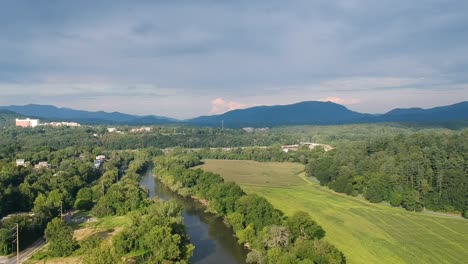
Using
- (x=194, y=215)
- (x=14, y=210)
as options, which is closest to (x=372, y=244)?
(x=194, y=215)

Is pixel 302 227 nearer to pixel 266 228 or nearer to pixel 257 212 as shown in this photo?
pixel 266 228

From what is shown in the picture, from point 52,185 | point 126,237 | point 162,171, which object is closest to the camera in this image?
point 126,237

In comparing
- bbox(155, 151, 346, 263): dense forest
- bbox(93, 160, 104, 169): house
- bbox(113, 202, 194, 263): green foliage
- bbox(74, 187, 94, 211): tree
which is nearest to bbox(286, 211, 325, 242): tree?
bbox(155, 151, 346, 263): dense forest

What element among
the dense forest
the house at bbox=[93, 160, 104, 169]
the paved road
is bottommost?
the paved road

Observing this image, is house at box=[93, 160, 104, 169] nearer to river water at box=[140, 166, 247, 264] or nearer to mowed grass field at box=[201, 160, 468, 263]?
river water at box=[140, 166, 247, 264]

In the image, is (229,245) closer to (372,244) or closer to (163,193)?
(372,244)

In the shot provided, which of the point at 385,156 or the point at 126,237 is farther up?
the point at 385,156
